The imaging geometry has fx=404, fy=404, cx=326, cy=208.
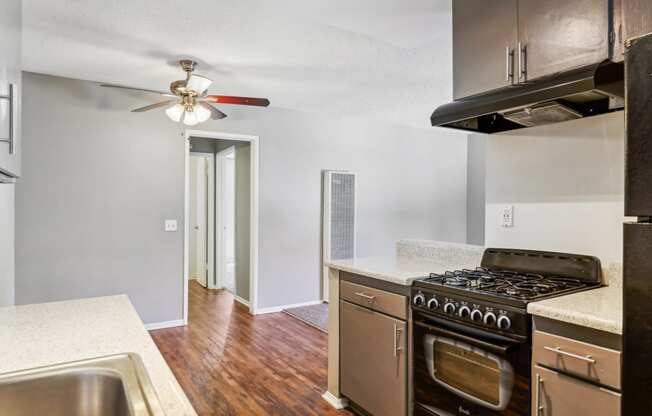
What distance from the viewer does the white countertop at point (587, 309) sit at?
1.24 m

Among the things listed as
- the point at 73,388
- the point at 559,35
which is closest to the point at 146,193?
the point at 73,388

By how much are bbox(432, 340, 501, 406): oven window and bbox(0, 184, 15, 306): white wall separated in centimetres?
270

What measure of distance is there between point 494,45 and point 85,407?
209cm

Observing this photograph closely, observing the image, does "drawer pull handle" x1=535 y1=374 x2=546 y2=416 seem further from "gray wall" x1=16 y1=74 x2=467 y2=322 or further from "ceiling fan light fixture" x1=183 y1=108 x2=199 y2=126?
"gray wall" x1=16 y1=74 x2=467 y2=322

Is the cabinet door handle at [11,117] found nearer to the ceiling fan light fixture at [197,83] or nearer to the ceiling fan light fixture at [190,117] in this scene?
the ceiling fan light fixture at [197,83]

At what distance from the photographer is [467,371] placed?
1.71m

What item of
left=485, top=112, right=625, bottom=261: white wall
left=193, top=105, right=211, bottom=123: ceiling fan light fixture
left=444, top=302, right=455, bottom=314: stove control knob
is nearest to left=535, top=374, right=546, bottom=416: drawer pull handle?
left=444, top=302, right=455, bottom=314: stove control knob

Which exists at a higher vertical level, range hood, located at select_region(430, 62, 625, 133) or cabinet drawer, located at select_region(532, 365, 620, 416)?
range hood, located at select_region(430, 62, 625, 133)

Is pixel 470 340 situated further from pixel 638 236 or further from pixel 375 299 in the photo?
pixel 638 236

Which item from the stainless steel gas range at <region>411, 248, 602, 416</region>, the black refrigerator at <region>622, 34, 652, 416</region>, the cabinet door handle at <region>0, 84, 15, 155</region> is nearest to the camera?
the black refrigerator at <region>622, 34, 652, 416</region>

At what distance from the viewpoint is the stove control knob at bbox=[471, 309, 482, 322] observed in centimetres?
162

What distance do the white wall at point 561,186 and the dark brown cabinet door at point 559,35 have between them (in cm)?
43

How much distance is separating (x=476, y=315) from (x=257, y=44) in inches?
87.0

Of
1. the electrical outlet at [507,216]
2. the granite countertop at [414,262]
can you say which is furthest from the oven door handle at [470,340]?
the electrical outlet at [507,216]
